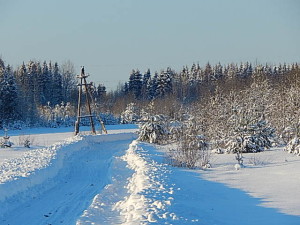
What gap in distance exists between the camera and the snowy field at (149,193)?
744 cm

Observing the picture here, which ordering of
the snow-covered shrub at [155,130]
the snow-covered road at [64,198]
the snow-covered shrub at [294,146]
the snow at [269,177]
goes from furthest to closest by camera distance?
the snow-covered shrub at [155,130] < the snow-covered shrub at [294,146] < the snow at [269,177] < the snow-covered road at [64,198]

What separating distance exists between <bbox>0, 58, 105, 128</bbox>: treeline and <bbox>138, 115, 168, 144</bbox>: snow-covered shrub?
25682 millimetres

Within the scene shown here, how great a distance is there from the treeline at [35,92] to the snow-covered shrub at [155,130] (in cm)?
2568

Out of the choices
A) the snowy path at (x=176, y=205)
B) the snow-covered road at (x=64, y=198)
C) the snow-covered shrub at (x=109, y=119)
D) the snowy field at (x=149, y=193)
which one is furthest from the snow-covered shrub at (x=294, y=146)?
the snow-covered shrub at (x=109, y=119)

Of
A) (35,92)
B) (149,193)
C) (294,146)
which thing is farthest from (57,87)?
(149,193)

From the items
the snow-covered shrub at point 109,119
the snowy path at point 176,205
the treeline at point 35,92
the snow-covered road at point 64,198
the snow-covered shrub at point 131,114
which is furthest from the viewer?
the snow-covered shrub at point 109,119

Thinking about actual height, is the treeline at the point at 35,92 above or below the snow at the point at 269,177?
above

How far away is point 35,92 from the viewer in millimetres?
65375

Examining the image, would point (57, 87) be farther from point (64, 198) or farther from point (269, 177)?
point (269, 177)

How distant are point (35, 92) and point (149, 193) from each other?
197ft

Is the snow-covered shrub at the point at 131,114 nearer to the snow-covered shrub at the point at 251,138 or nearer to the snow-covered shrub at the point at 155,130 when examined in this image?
the snow-covered shrub at the point at 155,130

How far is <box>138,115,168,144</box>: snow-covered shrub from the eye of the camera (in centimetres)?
2636

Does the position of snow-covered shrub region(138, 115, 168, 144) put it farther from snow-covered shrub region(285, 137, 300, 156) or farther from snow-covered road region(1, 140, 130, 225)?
snow-covered shrub region(285, 137, 300, 156)

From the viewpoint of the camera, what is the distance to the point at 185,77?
281ft
